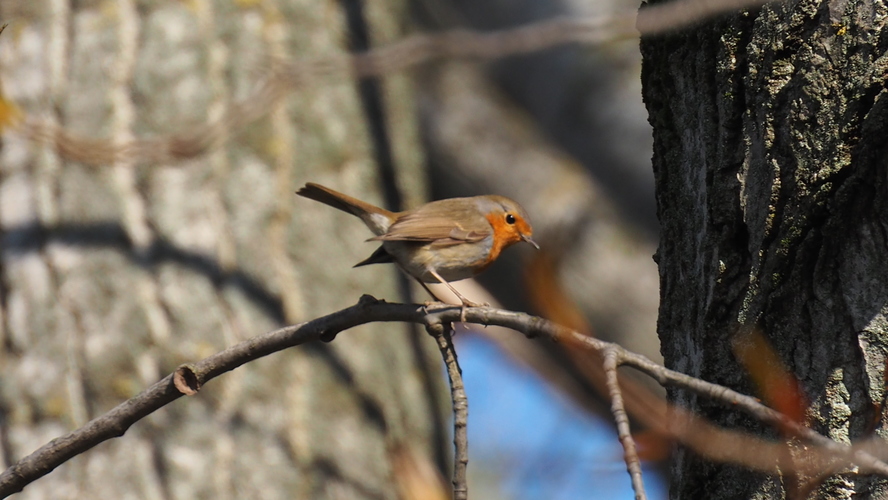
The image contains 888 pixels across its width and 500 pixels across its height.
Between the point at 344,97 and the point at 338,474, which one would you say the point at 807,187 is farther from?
the point at 344,97

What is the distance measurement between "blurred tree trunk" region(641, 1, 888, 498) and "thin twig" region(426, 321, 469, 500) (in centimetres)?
45

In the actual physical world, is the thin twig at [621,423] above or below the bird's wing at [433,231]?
below

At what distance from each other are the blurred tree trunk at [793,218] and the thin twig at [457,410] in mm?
452

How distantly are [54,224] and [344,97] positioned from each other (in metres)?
1.33

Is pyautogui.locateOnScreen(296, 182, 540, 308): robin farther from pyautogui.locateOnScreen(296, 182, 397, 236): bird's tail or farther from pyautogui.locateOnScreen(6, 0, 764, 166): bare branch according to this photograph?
pyautogui.locateOnScreen(6, 0, 764, 166): bare branch

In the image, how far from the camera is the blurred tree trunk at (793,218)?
1332 millimetres

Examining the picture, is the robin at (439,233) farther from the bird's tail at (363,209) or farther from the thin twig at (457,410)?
the thin twig at (457,410)

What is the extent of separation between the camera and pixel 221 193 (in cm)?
330

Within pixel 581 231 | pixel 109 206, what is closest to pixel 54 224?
pixel 109 206

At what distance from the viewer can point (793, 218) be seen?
1.39 meters

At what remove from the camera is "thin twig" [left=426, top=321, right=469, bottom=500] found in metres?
1.22

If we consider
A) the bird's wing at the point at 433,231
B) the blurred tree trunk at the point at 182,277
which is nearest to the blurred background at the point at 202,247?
the blurred tree trunk at the point at 182,277

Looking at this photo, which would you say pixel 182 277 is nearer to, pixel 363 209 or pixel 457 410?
pixel 363 209

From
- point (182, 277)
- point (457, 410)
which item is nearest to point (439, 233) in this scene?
point (182, 277)
